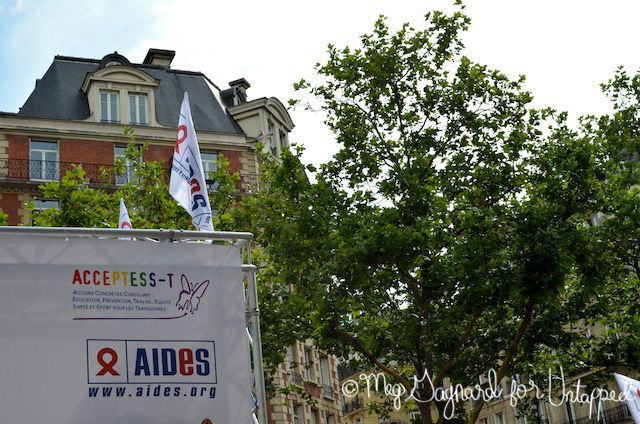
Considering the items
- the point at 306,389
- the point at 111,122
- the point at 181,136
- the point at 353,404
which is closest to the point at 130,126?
the point at 111,122

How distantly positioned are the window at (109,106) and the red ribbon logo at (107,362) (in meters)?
31.4

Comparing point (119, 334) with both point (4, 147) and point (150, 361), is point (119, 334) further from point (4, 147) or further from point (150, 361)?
point (4, 147)

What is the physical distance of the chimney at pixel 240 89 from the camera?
47062 mm

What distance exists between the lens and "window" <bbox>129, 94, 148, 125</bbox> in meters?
41.3

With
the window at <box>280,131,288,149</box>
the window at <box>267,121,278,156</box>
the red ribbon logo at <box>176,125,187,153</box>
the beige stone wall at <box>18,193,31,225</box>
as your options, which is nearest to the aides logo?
the red ribbon logo at <box>176,125,187,153</box>

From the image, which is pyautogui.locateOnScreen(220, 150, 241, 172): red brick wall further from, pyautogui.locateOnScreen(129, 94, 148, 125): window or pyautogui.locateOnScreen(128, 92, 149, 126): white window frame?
pyautogui.locateOnScreen(129, 94, 148, 125): window

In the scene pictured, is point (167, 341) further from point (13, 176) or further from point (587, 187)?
point (13, 176)

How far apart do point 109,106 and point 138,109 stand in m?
1.21

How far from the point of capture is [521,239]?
2181 centimetres

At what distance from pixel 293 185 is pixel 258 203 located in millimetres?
2152

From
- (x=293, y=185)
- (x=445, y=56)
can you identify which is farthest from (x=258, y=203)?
(x=445, y=56)

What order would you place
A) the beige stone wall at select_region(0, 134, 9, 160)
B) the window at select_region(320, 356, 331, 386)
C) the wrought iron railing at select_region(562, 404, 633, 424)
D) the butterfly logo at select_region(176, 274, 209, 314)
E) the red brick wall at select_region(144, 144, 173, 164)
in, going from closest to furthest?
1. the butterfly logo at select_region(176, 274, 209, 314)
2. the beige stone wall at select_region(0, 134, 9, 160)
3. the red brick wall at select_region(144, 144, 173, 164)
4. the window at select_region(320, 356, 331, 386)
5. the wrought iron railing at select_region(562, 404, 633, 424)

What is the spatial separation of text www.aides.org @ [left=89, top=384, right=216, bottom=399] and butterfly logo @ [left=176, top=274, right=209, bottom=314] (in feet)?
2.84

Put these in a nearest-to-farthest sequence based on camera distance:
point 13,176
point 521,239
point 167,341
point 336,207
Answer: point 167,341 < point 521,239 < point 336,207 < point 13,176
